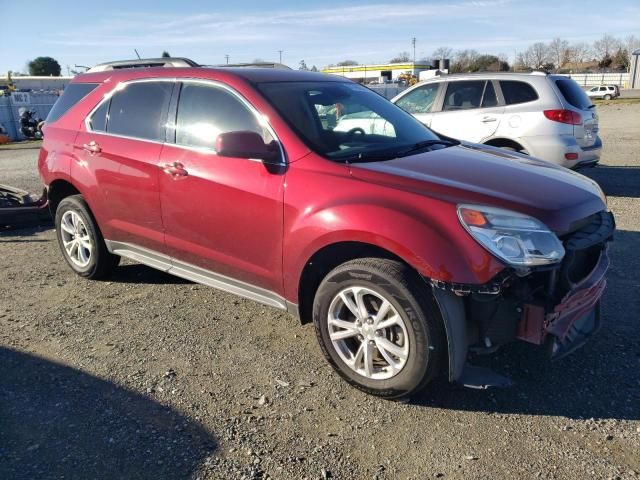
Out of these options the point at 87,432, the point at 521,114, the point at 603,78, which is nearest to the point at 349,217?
the point at 87,432

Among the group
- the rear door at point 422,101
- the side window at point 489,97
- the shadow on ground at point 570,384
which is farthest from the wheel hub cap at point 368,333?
the rear door at point 422,101

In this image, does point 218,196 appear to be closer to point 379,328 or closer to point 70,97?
point 379,328

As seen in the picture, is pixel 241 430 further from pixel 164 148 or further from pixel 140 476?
pixel 164 148

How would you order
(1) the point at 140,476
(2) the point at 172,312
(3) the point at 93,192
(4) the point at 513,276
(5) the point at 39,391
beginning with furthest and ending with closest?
(3) the point at 93,192 → (2) the point at 172,312 → (5) the point at 39,391 → (4) the point at 513,276 → (1) the point at 140,476

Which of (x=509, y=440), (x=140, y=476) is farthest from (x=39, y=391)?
(x=509, y=440)

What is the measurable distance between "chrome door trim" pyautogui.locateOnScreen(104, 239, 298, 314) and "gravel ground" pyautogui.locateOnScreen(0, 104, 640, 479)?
1.19ft

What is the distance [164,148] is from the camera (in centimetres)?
405

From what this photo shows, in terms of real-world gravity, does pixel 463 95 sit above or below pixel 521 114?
above

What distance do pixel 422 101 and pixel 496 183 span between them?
21.4ft

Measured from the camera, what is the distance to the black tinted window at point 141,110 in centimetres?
418

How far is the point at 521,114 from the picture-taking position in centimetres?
800

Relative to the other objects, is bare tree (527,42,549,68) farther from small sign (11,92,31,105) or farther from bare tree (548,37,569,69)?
small sign (11,92,31,105)

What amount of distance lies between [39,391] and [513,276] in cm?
282

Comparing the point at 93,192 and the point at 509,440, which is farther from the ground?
the point at 93,192
